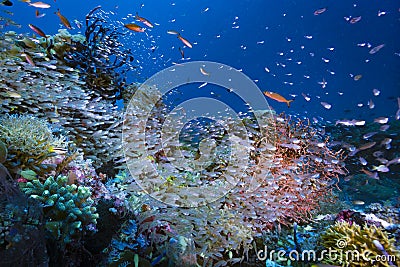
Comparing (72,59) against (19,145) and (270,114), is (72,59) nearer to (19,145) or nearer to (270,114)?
(19,145)

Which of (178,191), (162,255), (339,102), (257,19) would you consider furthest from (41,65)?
(257,19)

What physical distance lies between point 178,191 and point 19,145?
7.78 feet

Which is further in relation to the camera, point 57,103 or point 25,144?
point 57,103

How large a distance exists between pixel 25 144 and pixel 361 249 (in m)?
5.26

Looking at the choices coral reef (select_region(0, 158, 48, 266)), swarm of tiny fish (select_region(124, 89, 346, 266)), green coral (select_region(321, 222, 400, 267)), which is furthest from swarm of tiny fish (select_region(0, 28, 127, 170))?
green coral (select_region(321, 222, 400, 267))

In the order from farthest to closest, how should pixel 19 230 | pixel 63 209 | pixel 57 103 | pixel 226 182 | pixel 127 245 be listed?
1. pixel 226 182
2. pixel 57 103
3. pixel 127 245
4. pixel 63 209
5. pixel 19 230

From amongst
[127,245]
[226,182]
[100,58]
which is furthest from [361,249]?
[100,58]

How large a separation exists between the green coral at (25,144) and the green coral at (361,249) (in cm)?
467

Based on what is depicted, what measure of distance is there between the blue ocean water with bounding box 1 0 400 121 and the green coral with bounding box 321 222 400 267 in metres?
56.0

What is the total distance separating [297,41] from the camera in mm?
84250

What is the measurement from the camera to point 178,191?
14.0 ft

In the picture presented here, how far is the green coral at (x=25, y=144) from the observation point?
139 inches

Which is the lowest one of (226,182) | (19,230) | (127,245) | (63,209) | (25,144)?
(127,245)

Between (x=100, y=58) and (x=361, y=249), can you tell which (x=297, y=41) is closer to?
(x=100, y=58)
